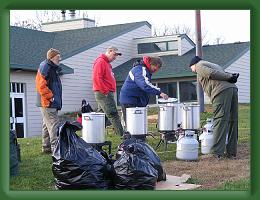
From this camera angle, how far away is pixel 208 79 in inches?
268

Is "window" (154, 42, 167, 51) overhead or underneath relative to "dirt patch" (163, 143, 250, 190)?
overhead

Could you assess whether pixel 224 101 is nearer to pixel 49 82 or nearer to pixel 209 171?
pixel 209 171

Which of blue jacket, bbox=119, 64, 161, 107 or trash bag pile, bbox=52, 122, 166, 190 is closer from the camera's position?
trash bag pile, bbox=52, 122, 166, 190

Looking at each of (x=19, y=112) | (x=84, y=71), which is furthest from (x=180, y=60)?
(x=19, y=112)

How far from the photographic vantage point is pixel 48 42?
22.2 metres

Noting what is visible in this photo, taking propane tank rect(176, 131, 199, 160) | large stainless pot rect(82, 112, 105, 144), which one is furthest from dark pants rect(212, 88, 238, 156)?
large stainless pot rect(82, 112, 105, 144)

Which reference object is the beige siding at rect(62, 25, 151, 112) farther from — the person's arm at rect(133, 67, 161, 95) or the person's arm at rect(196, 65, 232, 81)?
the person's arm at rect(196, 65, 232, 81)

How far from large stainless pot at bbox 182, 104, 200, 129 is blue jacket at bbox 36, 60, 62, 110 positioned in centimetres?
207

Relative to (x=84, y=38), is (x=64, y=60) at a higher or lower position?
lower

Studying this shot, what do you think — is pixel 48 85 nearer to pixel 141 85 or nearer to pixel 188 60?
pixel 141 85

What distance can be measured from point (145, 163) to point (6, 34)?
7.16ft

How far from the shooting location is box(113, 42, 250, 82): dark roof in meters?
22.7
